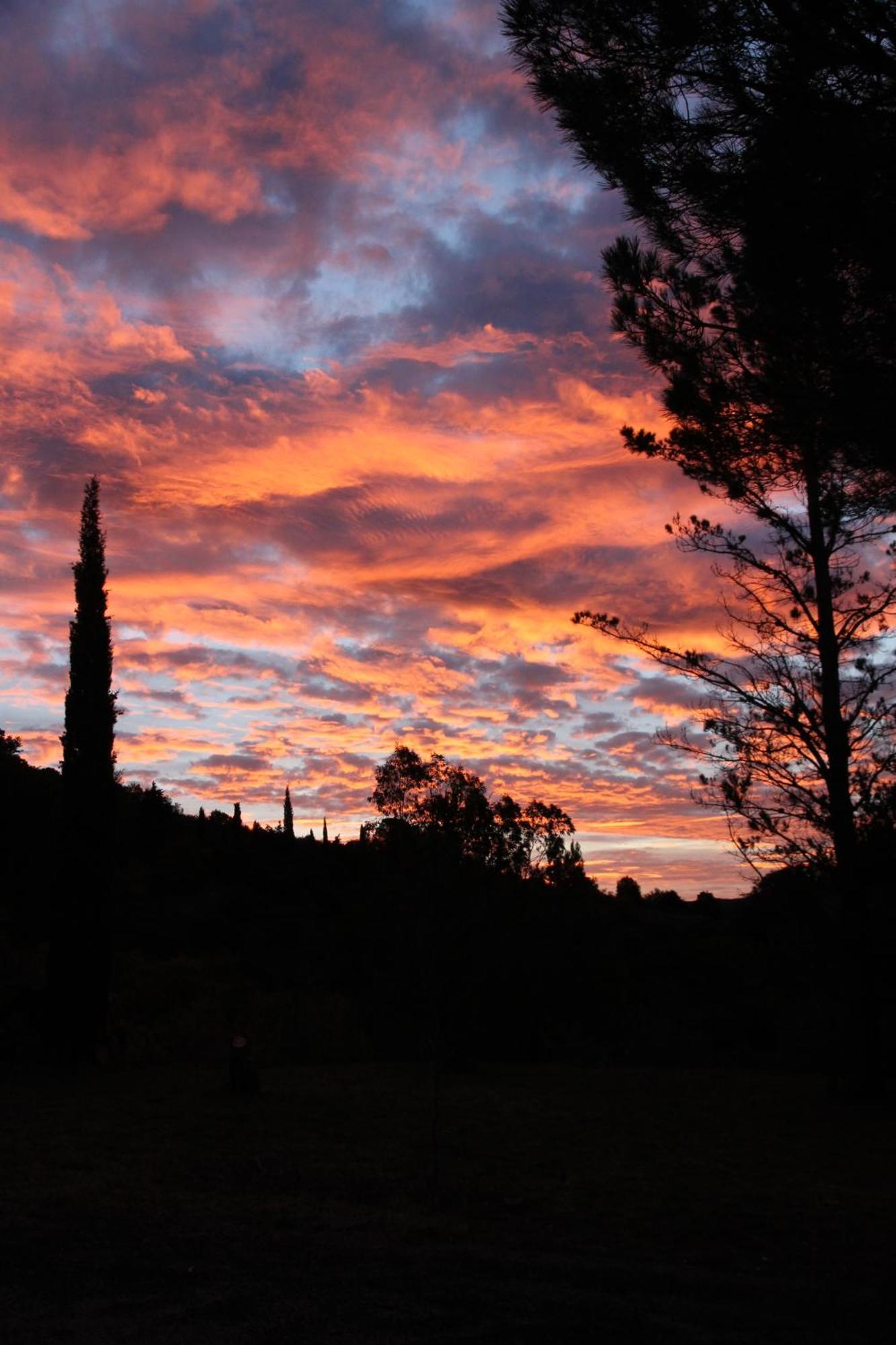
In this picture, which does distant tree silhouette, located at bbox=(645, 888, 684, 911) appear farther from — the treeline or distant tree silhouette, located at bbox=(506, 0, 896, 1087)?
distant tree silhouette, located at bbox=(506, 0, 896, 1087)

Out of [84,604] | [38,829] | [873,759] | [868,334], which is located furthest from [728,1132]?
[38,829]

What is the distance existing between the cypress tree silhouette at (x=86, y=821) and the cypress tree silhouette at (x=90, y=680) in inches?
0.5

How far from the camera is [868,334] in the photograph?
6.77 meters

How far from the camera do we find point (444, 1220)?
287 inches

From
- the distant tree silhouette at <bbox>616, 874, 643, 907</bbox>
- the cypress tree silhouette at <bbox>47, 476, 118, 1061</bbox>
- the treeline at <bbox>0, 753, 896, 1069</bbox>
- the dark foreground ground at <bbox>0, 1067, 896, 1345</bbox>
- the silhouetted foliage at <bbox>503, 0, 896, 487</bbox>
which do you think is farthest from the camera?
the distant tree silhouette at <bbox>616, 874, 643, 907</bbox>

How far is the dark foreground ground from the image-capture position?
5168mm

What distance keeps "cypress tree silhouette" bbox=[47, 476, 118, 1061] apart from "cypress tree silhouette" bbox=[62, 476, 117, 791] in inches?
0.5

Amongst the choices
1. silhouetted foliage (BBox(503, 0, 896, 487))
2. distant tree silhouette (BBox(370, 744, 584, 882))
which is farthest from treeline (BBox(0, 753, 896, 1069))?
silhouetted foliage (BBox(503, 0, 896, 487))

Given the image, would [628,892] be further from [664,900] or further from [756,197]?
[756,197]

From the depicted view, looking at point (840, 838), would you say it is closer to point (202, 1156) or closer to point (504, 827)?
point (504, 827)

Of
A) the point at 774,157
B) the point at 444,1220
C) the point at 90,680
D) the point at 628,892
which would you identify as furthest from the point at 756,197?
the point at 628,892

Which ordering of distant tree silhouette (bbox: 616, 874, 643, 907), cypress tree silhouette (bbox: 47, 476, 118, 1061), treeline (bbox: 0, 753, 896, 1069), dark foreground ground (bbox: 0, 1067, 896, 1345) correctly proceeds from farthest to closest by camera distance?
1. distant tree silhouette (bbox: 616, 874, 643, 907)
2. cypress tree silhouette (bbox: 47, 476, 118, 1061)
3. treeline (bbox: 0, 753, 896, 1069)
4. dark foreground ground (bbox: 0, 1067, 896, 1345)

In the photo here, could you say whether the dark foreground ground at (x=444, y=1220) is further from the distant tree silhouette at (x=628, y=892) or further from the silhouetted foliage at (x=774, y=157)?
the distant tree silhouette at (x=628, y=892)

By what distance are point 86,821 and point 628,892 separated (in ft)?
A: 98.6
